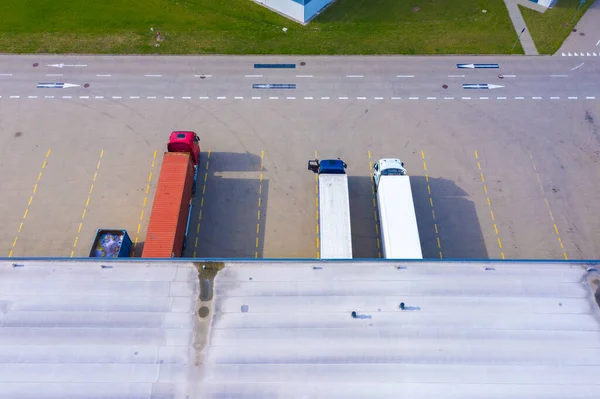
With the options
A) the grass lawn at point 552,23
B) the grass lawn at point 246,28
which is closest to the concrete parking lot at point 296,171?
the grass lawn at point 246,28

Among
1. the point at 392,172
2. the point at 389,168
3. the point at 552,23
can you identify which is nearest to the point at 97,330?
the point at 389,168

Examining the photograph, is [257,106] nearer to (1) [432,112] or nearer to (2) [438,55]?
(1) [432,112]

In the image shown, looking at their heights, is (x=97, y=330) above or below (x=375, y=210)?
below

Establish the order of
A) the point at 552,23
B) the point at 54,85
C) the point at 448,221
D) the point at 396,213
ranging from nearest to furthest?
the point at 396,213 → the point at 448,221 → the point at 54,85 → the point at 552,23

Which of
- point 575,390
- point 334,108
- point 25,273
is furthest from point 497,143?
point 25,273

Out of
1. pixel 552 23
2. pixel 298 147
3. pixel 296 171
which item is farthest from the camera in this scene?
pixel 552 23

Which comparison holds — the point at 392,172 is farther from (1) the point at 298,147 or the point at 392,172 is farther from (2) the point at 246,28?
(2) the point at 246,28

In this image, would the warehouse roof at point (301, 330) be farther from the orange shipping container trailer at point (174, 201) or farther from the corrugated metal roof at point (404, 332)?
the orange shipping container trailer at point (174, 201)
